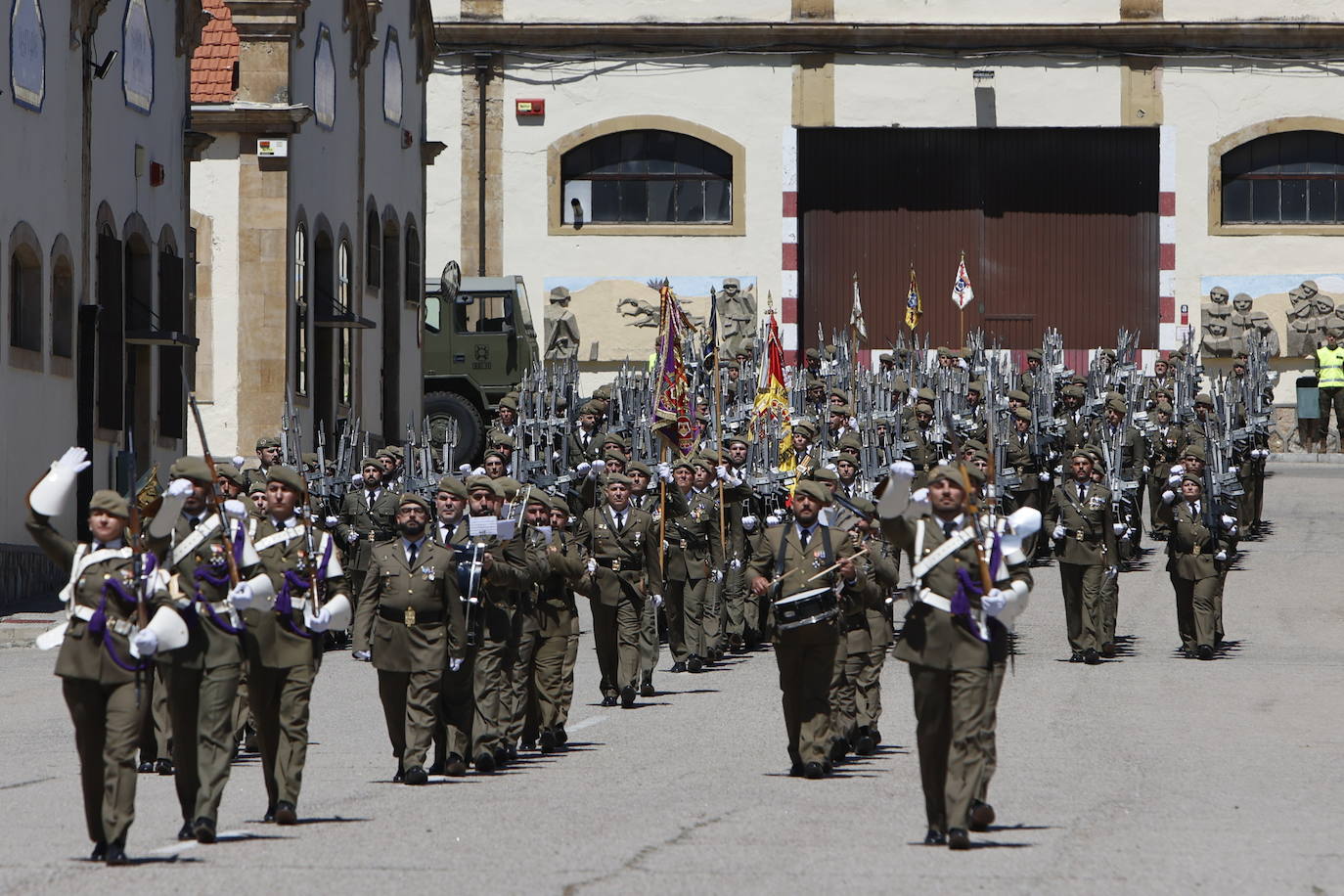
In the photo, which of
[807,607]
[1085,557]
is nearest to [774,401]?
[1085,557]

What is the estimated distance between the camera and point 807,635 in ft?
43.8

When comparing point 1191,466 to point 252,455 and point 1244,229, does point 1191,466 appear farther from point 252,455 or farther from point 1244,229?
point 1244,229

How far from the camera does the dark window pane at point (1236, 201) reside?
43031 mm

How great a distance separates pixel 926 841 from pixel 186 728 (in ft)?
10.4

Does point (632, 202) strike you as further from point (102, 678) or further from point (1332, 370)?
point (102, 678)

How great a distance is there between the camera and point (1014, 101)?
43031mm

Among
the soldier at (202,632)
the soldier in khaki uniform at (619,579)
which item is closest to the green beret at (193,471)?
the soldier at (202,632)

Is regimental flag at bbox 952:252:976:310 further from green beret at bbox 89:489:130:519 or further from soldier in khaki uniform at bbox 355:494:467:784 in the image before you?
green beret at bbox 89:489:130:519

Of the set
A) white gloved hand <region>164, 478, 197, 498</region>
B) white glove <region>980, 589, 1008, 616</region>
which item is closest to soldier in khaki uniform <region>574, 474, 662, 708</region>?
white gloved hand <region>164, 478, 197, 498</region>

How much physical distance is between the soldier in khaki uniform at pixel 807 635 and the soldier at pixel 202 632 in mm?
3165

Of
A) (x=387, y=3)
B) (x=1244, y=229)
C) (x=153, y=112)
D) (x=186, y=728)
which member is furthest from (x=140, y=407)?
(x=1244, y=229)

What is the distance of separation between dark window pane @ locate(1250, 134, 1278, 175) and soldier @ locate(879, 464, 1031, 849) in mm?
33109

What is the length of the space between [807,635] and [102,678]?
427 cm

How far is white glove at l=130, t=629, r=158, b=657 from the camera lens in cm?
1027
